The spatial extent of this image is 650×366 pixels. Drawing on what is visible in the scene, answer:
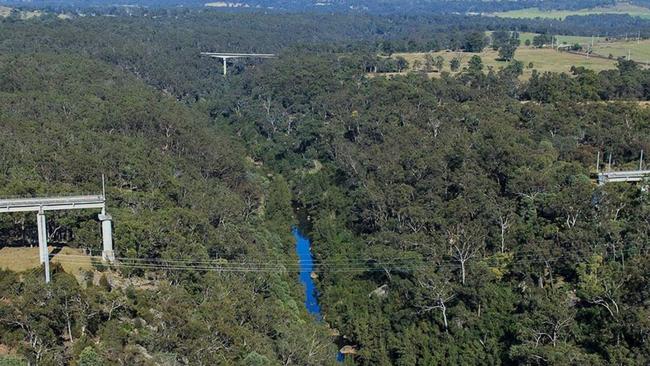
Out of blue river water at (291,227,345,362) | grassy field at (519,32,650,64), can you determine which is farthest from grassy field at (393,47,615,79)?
blue river water at (291,227,345,362)

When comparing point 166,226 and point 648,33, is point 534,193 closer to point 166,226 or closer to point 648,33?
point 166,226

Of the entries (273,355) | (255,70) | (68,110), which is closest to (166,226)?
(273,355)

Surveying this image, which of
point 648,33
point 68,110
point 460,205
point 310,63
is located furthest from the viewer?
point 648,33

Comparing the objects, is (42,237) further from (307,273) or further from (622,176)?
(622,176)

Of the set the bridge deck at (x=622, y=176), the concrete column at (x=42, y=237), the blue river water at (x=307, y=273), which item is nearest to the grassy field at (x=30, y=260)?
the concrete column at (x=42, y=237)

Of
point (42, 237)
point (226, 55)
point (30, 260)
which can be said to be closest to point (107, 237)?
point (42, 237)

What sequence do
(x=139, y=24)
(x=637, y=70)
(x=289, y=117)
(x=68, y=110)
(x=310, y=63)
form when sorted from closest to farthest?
1. (x=68, y=110)
2. (x=637, y=70)
3. (x=289, y=117)
4. (x=310, y=63)
5. (x=139, y=24)

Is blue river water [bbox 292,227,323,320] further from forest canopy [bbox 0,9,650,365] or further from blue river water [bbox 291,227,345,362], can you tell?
forest canopy [bbox 0,9,650,365]
